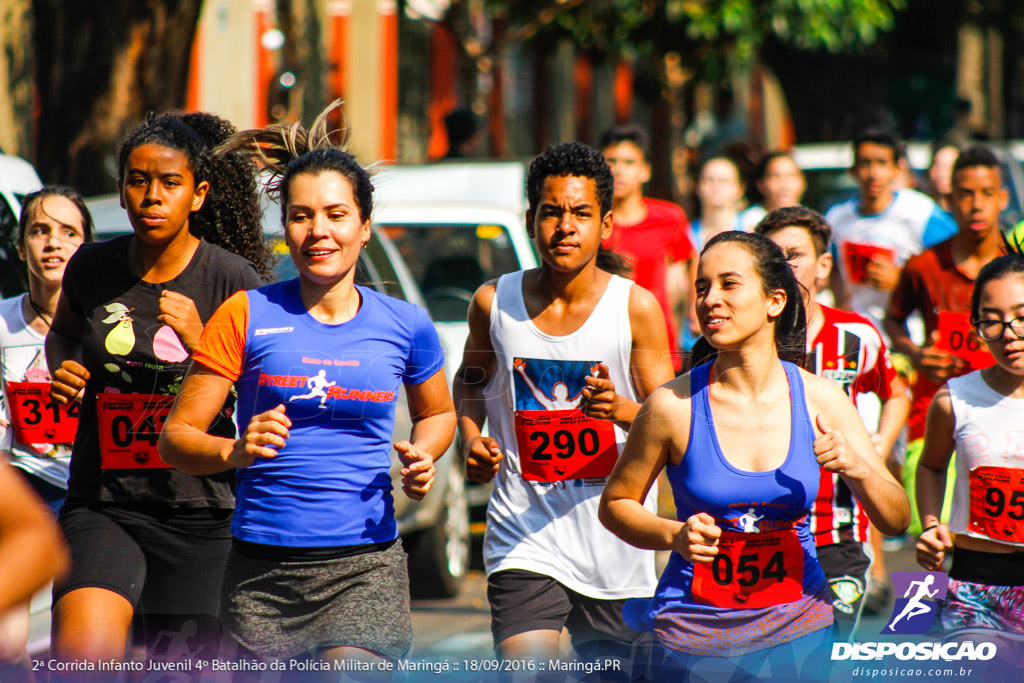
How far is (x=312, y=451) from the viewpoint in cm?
349

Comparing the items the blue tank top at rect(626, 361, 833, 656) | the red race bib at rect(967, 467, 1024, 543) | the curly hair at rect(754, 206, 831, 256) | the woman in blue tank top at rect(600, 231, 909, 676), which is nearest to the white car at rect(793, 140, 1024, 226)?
the curly hair at rect(754, 206, 831, 256)

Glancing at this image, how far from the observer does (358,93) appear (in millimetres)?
18656

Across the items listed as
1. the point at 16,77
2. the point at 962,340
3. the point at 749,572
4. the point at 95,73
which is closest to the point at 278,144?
the point at 749,572

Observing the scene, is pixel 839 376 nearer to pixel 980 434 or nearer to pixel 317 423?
pixel 980 434

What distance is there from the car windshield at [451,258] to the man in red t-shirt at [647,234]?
0.76 m

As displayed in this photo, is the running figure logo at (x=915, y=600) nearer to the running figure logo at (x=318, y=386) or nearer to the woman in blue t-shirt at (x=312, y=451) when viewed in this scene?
the woman in blue t-shirt at (x=312, y=451)

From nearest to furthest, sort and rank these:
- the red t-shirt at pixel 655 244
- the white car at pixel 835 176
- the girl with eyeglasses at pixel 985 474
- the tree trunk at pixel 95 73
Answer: the girl with eyeglasses at pixel 985 474, the red t-shirt at pixel 655 244, the tree trunk at pixel 95 73, the white car at pixel 835 176

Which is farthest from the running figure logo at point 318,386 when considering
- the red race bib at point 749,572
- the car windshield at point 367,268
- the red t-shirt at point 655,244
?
the red t-shirt at point 655,244

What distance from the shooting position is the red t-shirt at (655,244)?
676 cm

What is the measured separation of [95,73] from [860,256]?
187 inches

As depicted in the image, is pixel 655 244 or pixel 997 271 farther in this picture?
pixel 655 244

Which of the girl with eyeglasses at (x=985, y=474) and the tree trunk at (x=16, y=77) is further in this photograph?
the tree trunk at (x=16, y=77)

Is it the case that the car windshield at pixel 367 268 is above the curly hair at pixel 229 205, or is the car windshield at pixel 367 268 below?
below

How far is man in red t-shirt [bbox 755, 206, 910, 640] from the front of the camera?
4.73 metres
